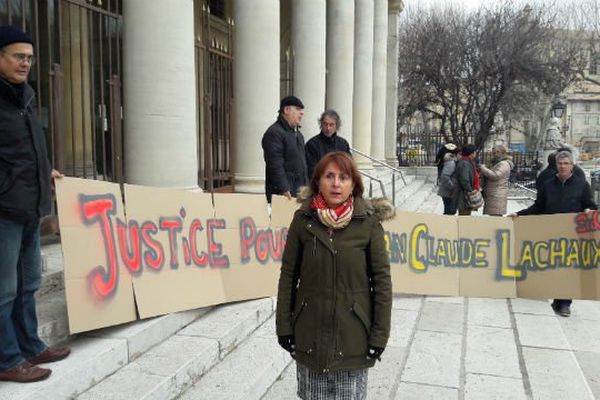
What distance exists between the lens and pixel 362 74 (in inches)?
602

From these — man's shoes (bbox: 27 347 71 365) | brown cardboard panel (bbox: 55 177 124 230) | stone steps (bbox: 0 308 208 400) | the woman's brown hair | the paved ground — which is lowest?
the paved ground

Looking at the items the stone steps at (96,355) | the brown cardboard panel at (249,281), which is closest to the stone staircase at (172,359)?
the stone steps at (96,355)

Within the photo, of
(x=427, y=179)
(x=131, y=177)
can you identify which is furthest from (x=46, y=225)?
(x=427, y=179)

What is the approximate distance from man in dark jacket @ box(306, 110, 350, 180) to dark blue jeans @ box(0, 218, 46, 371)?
3.52 metres

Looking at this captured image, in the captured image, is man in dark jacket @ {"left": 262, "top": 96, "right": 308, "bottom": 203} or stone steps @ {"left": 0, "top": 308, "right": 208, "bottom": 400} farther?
man in dark jacket @ {"left": 262, "top": 96, "right": 308, "bottom": 203}

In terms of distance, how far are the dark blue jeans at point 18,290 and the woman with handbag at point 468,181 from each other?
6994 mm

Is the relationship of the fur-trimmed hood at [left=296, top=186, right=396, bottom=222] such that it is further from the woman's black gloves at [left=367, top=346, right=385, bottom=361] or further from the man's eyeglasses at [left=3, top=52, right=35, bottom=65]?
the man's eyeglasses at [left=3, top=52, right=35, bottom=65]

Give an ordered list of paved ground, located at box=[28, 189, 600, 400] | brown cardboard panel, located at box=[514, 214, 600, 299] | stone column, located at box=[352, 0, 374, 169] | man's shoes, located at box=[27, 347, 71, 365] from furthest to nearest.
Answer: stone column, located at box=[352, 0, 374, 169] → brown cardboard panel, located at box=[514, 214, 600, 299] → paved ground, located at box=[28, 189, 600, 400] → man's shoes, located at box=[27, 347, 71, 365]

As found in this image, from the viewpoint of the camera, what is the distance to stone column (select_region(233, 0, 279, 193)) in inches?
332

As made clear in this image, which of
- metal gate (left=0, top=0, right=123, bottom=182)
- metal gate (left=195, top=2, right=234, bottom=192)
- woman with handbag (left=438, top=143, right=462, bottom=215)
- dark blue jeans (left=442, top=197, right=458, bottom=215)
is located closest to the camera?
metal gate (left=0, top=0, right=123, bottom=182)

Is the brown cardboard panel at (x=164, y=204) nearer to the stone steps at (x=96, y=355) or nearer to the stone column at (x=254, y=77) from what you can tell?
the stone steps at (x=96, y=355)

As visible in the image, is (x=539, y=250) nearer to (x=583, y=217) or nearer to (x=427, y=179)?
(x=583, y=217)

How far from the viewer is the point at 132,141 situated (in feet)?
18.6

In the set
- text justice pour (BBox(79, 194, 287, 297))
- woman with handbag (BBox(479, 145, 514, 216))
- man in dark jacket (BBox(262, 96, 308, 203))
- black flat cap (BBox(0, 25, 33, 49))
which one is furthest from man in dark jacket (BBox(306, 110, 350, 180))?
black flat cap (BBox(0, 25, 33, 49))
